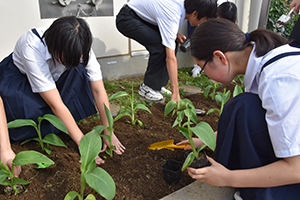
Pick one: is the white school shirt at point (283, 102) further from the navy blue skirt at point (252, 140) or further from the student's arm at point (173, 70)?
the student's arm at point (173, 70)

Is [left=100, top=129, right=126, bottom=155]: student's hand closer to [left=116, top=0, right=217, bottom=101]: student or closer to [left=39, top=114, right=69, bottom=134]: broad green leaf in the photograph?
[left=39, top=114, right=69, bottom=134]: broad green leaf

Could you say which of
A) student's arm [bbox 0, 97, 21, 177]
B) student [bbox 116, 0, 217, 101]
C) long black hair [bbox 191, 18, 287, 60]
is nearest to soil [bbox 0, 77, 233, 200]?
student's arm [bbox 0, 97, 21, 177]

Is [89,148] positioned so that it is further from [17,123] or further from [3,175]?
[17,123]

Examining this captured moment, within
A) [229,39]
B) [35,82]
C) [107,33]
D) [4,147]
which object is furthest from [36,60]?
[107,33]

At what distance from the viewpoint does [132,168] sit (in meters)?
1.56

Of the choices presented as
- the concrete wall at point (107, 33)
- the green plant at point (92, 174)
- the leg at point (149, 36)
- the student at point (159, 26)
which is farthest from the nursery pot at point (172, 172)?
the concrete wall at point (107, 33)

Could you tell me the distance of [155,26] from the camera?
2.64 meters

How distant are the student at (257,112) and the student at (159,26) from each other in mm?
1095

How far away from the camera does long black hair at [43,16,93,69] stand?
136cm

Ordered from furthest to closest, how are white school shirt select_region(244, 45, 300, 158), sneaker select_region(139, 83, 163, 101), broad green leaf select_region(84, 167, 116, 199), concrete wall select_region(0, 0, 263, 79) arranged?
sneaker select_region(139, 83, 163, 101) → concrete wall select_region(0, 0, 263, 79) → broad green leaf select_region(84, 167, 116, 199) → white school shirt select_region(244, 45, 300, 158)

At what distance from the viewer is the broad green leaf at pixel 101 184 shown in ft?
3.36

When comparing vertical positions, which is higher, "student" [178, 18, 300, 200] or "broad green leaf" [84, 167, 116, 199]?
"student" [178, 18, 300, 200]

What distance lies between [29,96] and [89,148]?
822mm

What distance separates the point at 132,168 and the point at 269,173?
0.82 metres
